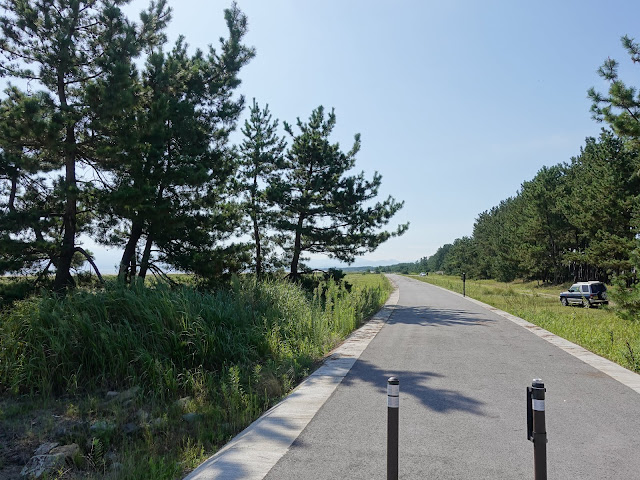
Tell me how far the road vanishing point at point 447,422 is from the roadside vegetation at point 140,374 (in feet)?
2.00

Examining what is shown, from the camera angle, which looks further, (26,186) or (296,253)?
(296,253)

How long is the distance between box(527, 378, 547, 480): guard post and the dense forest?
38.6 ft

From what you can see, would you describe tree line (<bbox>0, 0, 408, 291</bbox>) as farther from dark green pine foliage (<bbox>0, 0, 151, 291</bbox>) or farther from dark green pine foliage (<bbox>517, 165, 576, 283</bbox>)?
dark green pine foliage (<bbox>517, 165, 576, 283</bbox>)

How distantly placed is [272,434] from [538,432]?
9.06 feet

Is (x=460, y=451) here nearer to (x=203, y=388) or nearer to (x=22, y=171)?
(x=203, y=388)

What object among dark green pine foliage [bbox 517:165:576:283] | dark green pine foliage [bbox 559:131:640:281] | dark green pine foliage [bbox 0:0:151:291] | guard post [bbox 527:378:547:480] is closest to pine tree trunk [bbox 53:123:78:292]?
dark green pine foliage [bbox 0:0:151:291]

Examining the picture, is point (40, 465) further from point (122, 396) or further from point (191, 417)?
point (122, 396)

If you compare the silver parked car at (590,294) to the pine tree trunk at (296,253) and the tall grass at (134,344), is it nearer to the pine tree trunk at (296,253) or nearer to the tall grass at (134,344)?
the pine tree trunk at (296,253)

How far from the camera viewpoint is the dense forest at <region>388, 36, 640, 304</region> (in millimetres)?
12930

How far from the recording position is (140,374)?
7.47m

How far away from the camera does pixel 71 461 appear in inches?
197

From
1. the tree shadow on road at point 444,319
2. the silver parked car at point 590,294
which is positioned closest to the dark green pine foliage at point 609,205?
the silver parked car at point 590,294

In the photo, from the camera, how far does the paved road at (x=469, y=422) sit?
13.0 feet

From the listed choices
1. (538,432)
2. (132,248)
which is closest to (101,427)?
(538,432)
